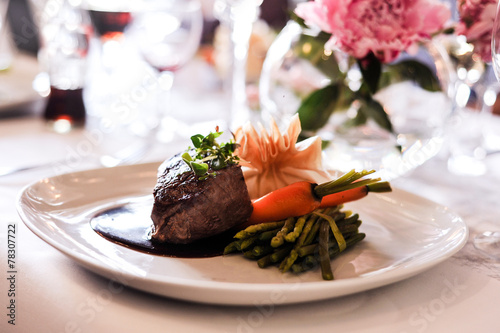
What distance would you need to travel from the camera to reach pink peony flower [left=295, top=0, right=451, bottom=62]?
55.1 inches

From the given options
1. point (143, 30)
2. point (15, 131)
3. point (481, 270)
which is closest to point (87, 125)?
point (15, 131)

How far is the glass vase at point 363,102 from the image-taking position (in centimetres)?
157

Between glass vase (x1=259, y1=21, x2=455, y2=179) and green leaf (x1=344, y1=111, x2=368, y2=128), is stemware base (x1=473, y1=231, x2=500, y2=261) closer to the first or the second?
glass vase (x1=259, y1=21, x2=455, y2=179)

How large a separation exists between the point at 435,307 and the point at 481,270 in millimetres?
225

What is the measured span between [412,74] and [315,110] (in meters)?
0.31

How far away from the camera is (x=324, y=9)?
1419 mm

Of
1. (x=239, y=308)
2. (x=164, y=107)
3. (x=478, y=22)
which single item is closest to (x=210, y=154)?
(x=239, y=308)

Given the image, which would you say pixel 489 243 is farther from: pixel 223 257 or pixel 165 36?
pixel 165 36

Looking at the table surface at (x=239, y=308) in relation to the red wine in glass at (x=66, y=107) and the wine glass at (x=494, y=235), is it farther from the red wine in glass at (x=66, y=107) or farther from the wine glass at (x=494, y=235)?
the red wine in glass at (x=66, y=107)

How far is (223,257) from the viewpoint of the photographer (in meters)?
1.01

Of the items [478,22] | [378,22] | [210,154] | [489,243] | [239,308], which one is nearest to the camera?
[239,308]

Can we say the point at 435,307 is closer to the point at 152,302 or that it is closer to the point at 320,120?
the point at 152,302

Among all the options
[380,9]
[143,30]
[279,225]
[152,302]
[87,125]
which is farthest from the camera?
[87,125]

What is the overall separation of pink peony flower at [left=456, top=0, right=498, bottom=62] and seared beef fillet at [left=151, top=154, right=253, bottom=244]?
2.80ft
